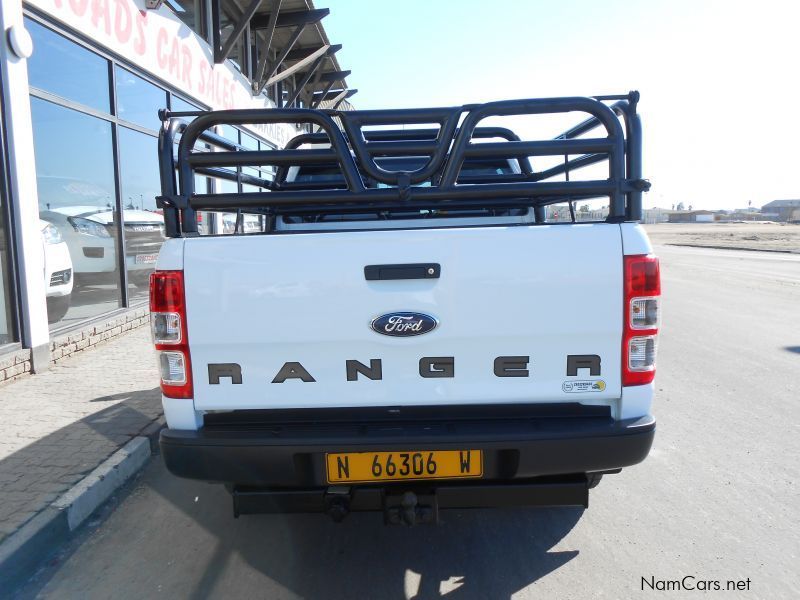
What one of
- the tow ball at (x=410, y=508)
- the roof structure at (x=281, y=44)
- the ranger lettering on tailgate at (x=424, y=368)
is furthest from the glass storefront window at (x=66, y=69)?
the tow ball at (x=410, y=508)

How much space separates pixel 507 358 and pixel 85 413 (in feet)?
12.2

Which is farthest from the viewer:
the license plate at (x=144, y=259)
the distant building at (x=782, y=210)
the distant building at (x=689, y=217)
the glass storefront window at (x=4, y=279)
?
the distant building at (x=689, y=217)

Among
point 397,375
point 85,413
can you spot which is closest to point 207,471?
point 397,375

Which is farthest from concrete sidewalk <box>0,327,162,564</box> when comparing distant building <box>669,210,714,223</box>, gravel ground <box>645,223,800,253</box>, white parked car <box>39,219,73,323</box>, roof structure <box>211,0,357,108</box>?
distant building <box>669,210,714,223</box>

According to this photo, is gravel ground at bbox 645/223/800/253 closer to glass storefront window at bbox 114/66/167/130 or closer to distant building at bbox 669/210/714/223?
glass storefront window at bbox 114/66/167/130

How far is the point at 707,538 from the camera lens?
2990mm

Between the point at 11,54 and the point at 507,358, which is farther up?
the point at 11,54

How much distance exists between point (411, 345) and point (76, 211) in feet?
19.7

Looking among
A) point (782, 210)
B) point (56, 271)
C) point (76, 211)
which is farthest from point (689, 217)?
point (56, 271)

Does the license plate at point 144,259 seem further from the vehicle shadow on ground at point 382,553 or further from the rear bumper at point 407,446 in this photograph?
the rear bumper at point 407,446

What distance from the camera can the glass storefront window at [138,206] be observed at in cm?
796

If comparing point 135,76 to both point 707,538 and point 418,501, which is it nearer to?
point 418,501

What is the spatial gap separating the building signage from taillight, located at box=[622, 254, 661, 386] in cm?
629

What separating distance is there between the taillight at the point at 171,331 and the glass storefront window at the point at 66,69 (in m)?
4.97
